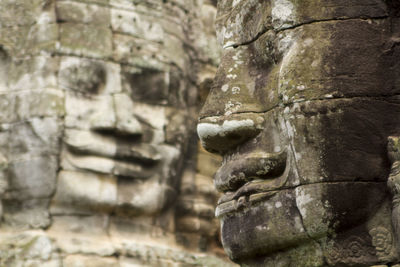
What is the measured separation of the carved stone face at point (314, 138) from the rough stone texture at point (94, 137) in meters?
5.35

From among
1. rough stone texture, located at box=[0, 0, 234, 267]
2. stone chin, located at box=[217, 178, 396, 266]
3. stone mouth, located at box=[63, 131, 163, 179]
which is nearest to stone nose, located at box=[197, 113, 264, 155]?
stone chin, located at box=[217, 178, 396, 266]

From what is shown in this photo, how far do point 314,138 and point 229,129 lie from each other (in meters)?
0.44

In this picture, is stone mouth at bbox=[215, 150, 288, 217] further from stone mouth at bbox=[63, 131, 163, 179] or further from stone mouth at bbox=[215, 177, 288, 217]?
stone mouth at bbox=[63, 131, 163, 179]

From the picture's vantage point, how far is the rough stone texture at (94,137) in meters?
8.93

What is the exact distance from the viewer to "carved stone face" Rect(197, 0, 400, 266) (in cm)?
338

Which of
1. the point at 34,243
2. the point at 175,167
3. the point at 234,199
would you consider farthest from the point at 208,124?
the point at 175,167

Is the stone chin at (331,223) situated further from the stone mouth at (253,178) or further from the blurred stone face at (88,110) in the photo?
the blurred stone face at (88,110)

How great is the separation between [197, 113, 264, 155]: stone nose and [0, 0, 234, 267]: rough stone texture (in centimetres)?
521

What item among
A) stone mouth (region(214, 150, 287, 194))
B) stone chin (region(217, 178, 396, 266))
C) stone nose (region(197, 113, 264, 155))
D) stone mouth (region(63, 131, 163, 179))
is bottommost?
stone mouth (region(63, 131, 163, 179))

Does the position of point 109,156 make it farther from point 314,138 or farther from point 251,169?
point 314,138

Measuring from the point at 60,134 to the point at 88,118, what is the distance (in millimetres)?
354

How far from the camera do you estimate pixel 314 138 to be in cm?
343

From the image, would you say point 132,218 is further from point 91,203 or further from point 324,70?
point 324,70

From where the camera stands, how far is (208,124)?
3781mm
